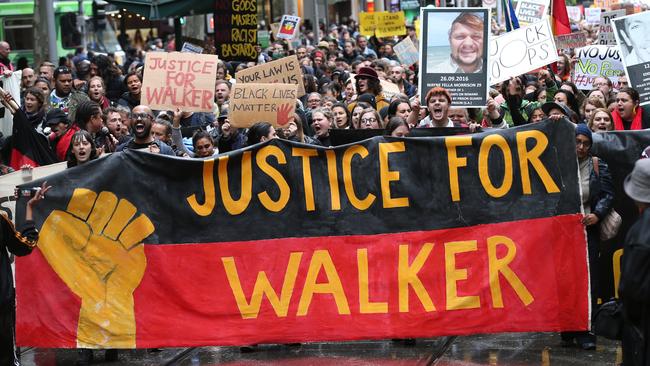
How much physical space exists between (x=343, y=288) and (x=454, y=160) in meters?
1.03

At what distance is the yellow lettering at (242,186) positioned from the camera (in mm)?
8180

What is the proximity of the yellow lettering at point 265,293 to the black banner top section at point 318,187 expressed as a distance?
22 centimetres

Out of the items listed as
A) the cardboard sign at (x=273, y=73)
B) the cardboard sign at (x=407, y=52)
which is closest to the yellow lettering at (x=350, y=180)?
the cardboard sign at (x=273, y=73)

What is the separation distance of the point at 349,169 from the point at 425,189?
0.48 meters

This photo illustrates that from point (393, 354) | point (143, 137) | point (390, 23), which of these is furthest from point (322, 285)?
point (390, 23)

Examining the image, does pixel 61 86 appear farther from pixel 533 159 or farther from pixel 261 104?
pixel 533 159

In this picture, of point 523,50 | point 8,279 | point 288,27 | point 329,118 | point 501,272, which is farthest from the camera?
point 288,27

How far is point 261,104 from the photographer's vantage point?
11.1 metres

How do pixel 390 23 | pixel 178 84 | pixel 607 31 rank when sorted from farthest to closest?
pixel 390 23 → pixel 607 31 → pixel 178 84

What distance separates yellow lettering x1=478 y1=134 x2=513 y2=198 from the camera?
26.5 feet

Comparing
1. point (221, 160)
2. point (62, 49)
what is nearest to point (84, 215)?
point (221, 160)

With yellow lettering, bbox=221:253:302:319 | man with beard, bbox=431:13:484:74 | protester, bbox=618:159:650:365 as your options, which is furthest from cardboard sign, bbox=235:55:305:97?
protester, bbox=618:159:650:365

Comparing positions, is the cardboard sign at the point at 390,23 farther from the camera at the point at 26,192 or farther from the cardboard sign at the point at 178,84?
the camera at the point at 26,192

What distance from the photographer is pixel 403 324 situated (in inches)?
319
